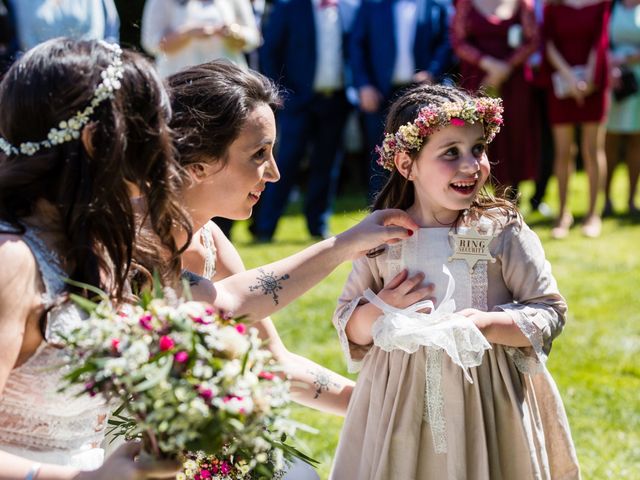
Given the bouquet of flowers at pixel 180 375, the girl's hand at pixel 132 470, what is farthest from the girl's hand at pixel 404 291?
the girl's hand at pixel 132 470

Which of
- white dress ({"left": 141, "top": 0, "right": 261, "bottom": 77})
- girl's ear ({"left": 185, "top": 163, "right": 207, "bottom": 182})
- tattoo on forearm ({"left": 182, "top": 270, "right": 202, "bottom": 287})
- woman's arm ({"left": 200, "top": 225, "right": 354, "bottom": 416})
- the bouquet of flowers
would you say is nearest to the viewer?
the bouquet of flowers

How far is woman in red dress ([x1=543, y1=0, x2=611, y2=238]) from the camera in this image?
8.48 m

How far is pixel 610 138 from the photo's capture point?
9.71 meters

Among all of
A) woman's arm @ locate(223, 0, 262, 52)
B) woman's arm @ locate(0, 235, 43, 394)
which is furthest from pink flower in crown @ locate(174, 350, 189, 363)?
woman's arm @ locate(223, 0, 262, 52)

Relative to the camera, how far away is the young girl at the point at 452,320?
309 cm

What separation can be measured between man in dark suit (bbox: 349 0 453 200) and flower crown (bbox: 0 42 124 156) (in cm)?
601

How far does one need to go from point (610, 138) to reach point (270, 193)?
A: 133 inches

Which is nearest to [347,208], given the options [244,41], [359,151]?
[359,151]

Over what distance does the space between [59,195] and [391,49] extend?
625cm

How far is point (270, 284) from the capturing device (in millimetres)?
3051

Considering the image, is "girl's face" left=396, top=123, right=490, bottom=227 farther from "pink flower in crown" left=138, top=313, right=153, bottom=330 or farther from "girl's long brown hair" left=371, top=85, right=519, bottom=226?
"pink flower in crown" left=138, top=313, right=153, bottom=330

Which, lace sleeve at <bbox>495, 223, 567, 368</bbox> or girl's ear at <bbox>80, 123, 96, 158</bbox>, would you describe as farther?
lace sleeve at <bbox>495, 223, 567, 368</bbox>

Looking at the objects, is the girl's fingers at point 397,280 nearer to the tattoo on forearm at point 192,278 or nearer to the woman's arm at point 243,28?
the tattoo on forearm at point 192,278

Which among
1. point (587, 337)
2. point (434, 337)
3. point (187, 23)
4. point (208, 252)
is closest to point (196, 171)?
point (208, 252)
